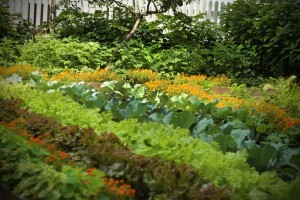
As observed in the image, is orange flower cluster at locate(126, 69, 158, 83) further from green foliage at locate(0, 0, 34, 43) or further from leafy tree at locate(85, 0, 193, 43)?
green foliage at locate(0, 0, 34, 43)

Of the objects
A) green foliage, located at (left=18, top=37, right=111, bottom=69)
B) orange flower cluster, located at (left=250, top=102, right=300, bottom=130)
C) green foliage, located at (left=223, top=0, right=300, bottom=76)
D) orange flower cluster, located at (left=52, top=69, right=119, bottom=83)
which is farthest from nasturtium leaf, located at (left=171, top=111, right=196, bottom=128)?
green foliage, located at (left=223, top=0, right=300, bottom=76)

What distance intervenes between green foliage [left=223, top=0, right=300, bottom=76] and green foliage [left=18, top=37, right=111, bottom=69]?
4.10m

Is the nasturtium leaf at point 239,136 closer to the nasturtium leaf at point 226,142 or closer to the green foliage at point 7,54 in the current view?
the nasturtium leaf at point 226,142

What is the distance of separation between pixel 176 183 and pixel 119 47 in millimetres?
8419

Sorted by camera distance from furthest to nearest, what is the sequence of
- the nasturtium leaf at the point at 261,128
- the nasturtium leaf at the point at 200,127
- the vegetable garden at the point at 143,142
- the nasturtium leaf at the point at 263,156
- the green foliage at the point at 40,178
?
1. the nasturtium leaf at the point at 261,128
2. the nasturtium leaf at the point at 200,127
3. the nasturtium leaf at the point at 263,156
4. the vegetable garden at the point at 143,142
5. the green foliage at the point at 40,178

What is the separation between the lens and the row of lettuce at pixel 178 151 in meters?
2.33

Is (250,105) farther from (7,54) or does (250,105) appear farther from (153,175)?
(7,54)

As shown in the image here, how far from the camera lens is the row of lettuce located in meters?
2.33

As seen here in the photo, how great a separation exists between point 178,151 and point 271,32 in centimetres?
806

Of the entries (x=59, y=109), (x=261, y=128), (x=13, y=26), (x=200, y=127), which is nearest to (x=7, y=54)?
(x=13, y=26)

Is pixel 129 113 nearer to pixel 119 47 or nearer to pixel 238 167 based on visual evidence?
pixel 238 167

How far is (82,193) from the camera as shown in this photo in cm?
215

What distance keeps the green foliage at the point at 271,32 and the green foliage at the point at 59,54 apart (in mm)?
4103

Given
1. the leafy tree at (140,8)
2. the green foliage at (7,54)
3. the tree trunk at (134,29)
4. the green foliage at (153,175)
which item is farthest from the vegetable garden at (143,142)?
the leafy tree at (140,8)
